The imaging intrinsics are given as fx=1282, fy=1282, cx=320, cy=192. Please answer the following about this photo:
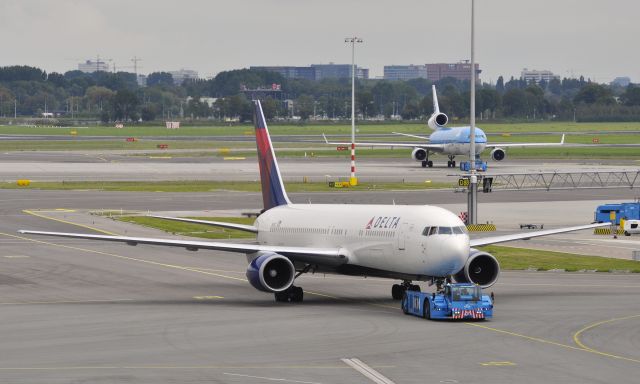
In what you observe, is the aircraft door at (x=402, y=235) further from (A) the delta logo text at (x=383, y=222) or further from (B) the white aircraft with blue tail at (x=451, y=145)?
(B) the white aircraft with blue tail at (x=451, y=145)

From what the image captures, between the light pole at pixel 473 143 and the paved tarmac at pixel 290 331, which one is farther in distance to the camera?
the light pole at pixel 473 143

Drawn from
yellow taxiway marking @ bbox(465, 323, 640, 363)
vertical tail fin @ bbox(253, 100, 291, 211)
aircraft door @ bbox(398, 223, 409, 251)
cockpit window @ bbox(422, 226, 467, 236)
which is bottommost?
yellow taxiway marking @ bbox(465, 323, 640, 363)

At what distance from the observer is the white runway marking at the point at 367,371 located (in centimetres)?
3494

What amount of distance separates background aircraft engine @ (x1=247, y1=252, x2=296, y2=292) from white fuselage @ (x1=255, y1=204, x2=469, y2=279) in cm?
265

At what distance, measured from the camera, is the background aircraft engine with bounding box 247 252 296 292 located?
51750 millimetres

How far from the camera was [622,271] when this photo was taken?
66.2 m

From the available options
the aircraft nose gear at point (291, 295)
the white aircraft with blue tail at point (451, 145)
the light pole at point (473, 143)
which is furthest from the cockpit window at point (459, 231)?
the white aircraft with blue tail at point (451, 145)

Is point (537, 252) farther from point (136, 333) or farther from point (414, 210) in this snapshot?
point (136, 333)

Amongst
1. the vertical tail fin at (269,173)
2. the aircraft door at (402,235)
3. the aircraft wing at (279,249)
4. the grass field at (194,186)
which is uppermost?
the vertical tail fin at (269,173)

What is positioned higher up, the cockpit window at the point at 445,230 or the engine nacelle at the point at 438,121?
the engine nacelle at the point at 438,121

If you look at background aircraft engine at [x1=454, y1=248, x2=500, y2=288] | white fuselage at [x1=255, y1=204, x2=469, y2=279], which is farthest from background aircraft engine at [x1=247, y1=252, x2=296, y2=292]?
background aircraft engine at [x1=454, y1=248, x2=500, y2=288]

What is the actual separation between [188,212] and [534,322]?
58216 mm

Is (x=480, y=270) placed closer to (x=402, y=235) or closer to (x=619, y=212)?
(x=402, y=235)

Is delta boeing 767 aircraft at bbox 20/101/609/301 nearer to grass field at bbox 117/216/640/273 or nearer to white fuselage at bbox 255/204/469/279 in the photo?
white fuselage at bbox 255/204/469/279
